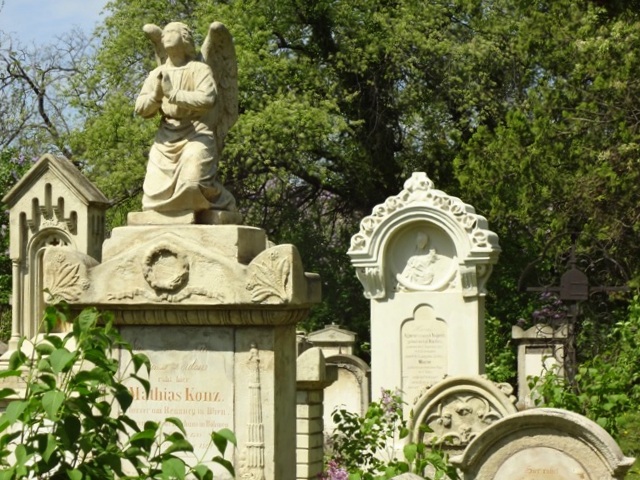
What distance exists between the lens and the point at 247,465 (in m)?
7.80

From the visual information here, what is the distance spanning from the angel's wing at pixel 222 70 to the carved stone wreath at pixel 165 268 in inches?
41.7

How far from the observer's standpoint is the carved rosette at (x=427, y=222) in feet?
50.4

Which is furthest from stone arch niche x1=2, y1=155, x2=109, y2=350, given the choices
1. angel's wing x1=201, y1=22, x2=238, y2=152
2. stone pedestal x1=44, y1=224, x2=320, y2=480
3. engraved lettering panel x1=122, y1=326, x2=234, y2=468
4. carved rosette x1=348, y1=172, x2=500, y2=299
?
engraved lettering panel x1=122, y1=326, x2=234, y2=468

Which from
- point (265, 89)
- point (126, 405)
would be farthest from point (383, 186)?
point (126, 405)

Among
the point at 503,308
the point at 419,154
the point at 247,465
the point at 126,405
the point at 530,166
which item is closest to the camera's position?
the point at 126,405

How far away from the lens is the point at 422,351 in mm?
15516

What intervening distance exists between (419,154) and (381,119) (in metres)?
0.98

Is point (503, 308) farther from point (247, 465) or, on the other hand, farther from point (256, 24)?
point (247, 465)

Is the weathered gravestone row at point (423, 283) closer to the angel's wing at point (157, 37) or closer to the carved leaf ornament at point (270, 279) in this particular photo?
the angel's wing at point (157, 37)

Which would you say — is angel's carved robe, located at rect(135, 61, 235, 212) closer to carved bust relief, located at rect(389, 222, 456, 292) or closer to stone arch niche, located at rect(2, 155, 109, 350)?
carved bust relief, located at rect(389, 222, 456, 292)

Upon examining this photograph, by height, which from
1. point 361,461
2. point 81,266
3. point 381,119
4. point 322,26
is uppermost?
point 322,26

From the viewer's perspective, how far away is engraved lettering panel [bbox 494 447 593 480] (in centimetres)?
823

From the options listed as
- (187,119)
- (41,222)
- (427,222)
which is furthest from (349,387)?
(187,119)

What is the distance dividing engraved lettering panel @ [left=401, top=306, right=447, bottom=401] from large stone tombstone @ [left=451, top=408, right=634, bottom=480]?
6.76 m
